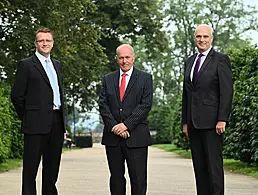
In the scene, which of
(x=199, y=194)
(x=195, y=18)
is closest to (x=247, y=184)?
(x=199, y=194)

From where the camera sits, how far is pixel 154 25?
3734 centimetres

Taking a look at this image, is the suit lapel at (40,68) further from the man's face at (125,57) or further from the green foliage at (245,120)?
Answer: the green foliage at (245,120)

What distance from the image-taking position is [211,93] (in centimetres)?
796

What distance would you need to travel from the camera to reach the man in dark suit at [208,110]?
311 inches

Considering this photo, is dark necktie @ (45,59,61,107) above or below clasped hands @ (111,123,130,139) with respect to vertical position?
above

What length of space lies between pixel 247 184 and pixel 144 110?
5.95 meters

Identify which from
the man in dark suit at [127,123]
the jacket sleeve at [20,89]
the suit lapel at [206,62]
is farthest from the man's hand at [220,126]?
the jacket sleeve at [20,89]

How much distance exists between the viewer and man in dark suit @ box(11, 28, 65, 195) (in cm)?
784

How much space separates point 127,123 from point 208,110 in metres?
0.93

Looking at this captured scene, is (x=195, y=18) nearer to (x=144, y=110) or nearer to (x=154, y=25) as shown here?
(x=154, y=25)

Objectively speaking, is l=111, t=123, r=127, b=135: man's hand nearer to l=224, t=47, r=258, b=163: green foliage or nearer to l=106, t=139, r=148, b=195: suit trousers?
l=106, t=139, r=148, b=195: suit trousers

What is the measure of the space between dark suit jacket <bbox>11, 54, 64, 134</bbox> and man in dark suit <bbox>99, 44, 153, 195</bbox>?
2.02 ft

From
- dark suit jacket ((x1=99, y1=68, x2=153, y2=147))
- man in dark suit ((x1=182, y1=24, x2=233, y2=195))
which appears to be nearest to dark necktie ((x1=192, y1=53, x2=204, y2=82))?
man in dark suit ((x1=182, y1=24, x2=233, y2=195))

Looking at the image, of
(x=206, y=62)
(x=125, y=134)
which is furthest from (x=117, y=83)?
(x=206, y=62)
